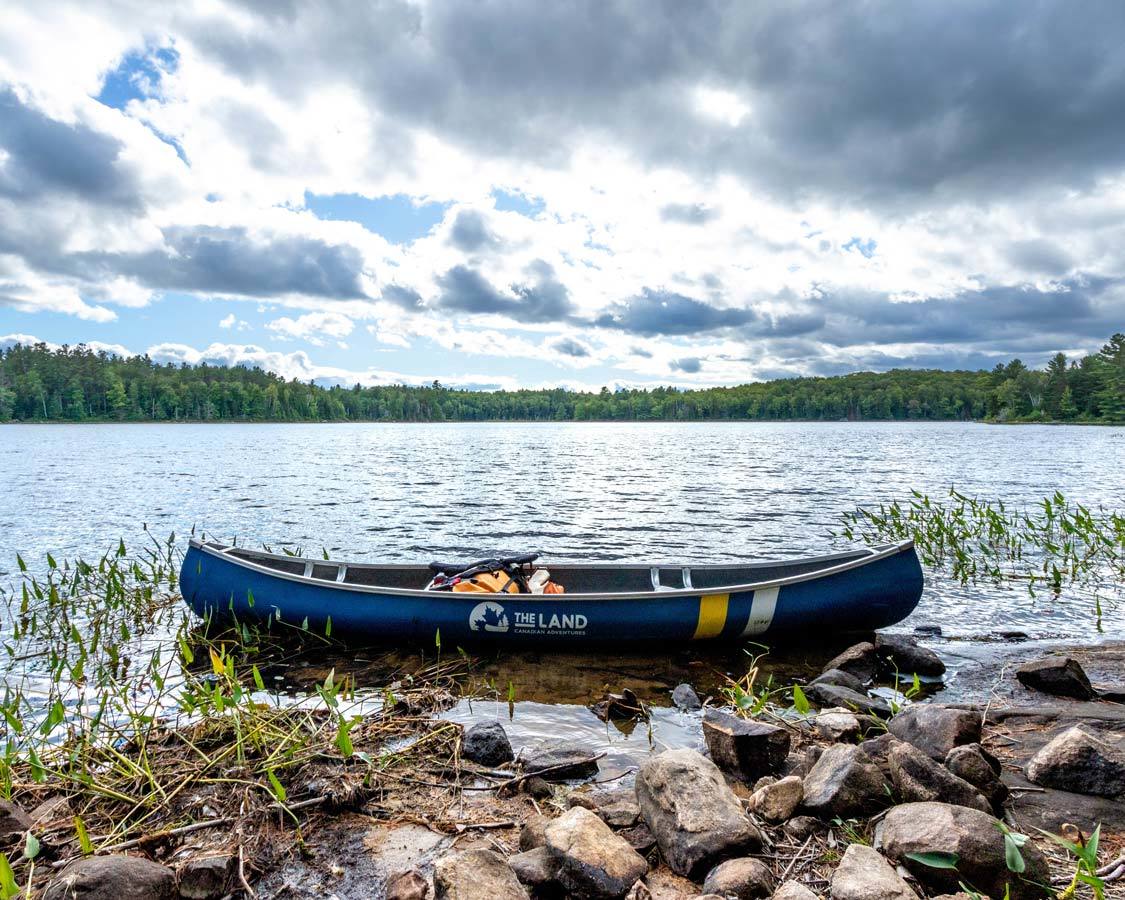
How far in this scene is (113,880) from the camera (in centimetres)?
365

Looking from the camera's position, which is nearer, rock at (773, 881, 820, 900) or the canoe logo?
rock at (773, 881, 820, 900)

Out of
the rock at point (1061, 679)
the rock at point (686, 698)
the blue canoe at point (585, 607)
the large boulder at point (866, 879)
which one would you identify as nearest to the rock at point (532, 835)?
the large boulder at point (866, 879)

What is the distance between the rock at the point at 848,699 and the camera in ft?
23.1

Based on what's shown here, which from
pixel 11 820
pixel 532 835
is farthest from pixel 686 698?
pixel 11 820

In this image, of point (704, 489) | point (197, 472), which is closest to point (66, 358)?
point (197, 472)

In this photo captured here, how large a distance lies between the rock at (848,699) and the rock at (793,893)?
12.6ft

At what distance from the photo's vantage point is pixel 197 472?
138 feet

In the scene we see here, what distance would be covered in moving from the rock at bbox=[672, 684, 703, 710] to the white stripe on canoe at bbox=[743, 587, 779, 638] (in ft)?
5.60

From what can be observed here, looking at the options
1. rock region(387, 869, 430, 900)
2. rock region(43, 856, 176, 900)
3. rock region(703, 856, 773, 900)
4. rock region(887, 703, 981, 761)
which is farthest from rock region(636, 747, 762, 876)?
rock region(43, 856, 176, 900)

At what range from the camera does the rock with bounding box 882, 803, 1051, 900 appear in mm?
3625

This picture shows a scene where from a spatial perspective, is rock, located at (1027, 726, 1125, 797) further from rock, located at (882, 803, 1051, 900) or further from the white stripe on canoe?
the white stripe on canoe

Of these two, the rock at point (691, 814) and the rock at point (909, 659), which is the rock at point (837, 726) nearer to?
the rock at point (691, 814)

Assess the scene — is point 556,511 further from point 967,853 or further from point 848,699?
point 967,853

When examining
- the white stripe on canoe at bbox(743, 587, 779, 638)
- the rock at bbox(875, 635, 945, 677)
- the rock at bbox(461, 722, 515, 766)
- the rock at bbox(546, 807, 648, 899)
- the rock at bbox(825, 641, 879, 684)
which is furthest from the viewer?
the white stripe on canoe at bbox(743, 587, 779, 638)
